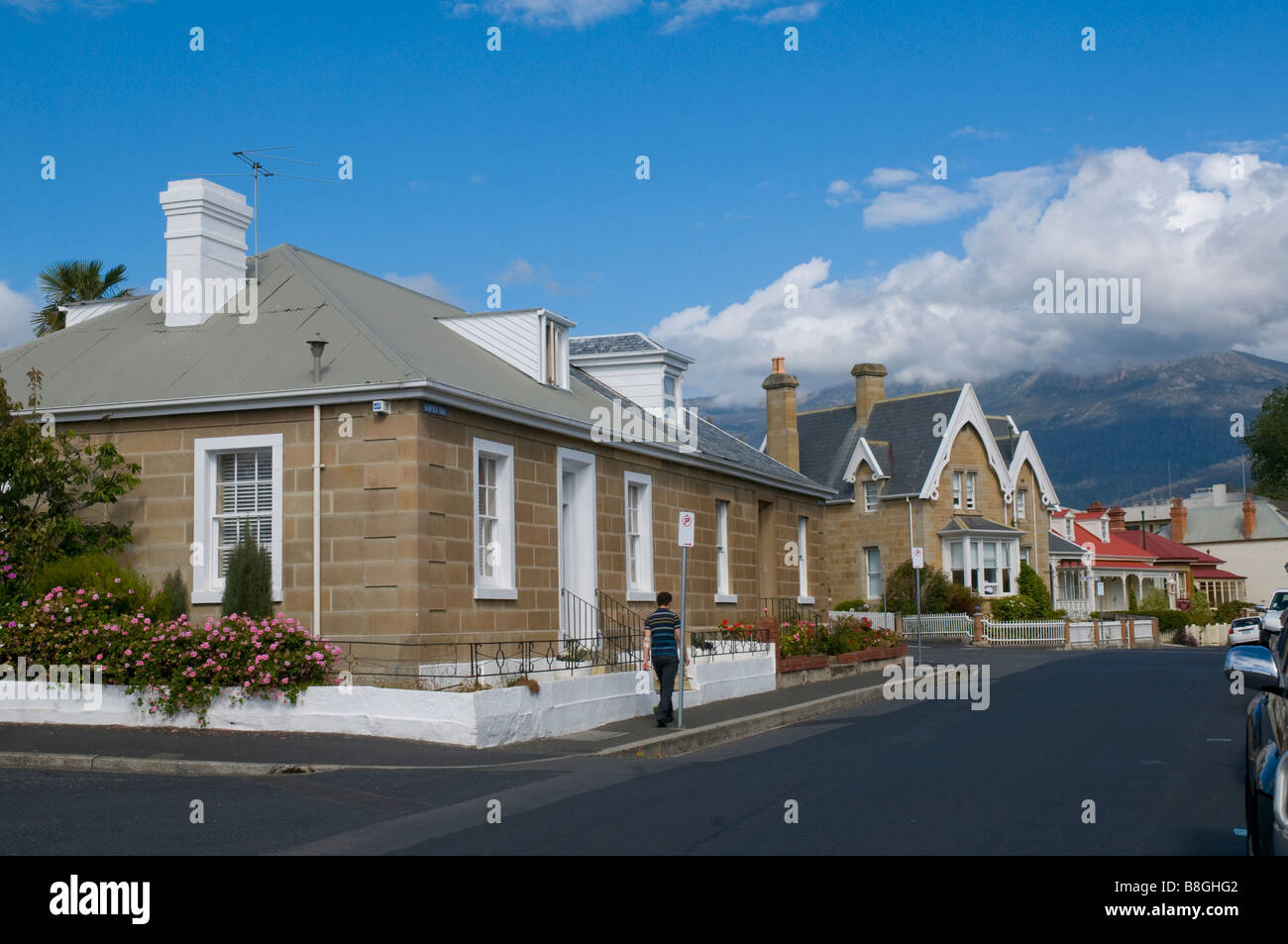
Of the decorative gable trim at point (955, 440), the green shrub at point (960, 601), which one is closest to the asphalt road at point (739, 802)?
the green shrub at point (960, 601)

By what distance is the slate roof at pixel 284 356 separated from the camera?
1744cm

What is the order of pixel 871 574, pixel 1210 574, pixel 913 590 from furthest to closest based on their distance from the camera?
pixel 1210 574, pixel 871 574, pixel 913 590

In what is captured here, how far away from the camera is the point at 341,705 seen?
15.5 m

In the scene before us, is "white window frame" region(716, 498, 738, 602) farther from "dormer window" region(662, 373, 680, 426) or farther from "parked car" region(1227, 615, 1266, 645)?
"parked car" region(1227, 615, 1266, 645)

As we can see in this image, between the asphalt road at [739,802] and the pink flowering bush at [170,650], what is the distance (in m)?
2.70

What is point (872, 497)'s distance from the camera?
172 ft

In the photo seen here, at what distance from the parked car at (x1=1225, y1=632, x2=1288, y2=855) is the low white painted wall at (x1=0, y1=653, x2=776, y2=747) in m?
9.37

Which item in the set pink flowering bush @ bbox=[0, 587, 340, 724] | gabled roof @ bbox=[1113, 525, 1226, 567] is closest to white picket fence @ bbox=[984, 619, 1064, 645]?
gabled roof @ bbox=[1113, 525, 1226, 567]

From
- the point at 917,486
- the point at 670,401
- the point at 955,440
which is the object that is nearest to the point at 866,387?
the point at 955,440

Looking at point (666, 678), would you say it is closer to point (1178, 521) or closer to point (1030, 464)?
point (1030, 464)

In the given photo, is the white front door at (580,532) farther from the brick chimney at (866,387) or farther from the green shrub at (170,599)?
the brick chimney at (866,387)

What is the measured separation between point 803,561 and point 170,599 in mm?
17222

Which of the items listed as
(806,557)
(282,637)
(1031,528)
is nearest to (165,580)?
(282,637)
